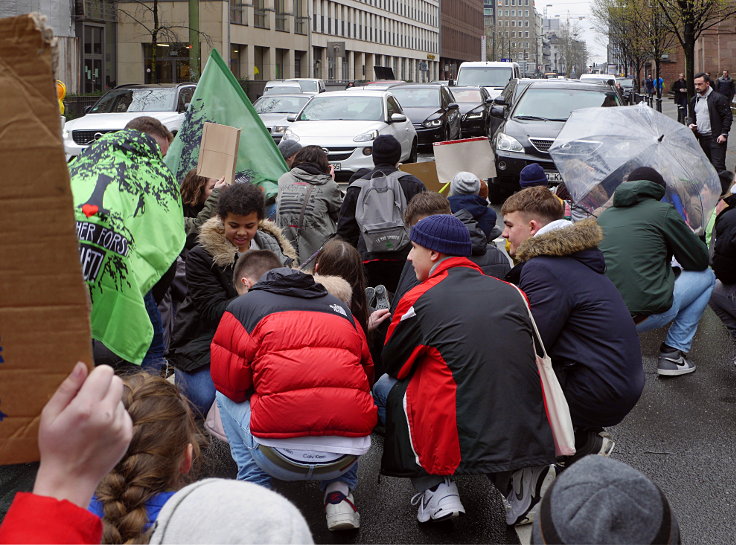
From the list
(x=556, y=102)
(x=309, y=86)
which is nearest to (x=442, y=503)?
(x=556, y=102)

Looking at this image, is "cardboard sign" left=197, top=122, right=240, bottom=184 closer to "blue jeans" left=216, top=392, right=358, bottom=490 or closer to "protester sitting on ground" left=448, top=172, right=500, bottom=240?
"protester sitting on ground" left=448, top=172, right=500, bottom=240

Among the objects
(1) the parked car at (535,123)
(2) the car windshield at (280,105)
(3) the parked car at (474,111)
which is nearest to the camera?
(1) the parked car at (535,123)

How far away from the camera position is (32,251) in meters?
1.31

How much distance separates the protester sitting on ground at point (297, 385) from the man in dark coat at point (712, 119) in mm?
12051

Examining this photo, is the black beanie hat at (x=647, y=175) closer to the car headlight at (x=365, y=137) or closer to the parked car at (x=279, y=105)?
the car headlight at (x=365, y=137)

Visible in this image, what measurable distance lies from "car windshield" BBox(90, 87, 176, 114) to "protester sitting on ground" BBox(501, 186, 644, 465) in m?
16.1

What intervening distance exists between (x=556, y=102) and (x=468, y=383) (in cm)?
1196

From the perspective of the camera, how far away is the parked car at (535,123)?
1394 centimetres

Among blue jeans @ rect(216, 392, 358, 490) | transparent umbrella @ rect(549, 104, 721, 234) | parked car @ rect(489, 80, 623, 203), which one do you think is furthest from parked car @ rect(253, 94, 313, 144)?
blue jeans @ rect(216, 392, 358, 490)

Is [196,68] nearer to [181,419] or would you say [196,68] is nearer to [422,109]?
[422,109]

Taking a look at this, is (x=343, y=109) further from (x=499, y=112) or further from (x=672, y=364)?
(x=672, y=364)

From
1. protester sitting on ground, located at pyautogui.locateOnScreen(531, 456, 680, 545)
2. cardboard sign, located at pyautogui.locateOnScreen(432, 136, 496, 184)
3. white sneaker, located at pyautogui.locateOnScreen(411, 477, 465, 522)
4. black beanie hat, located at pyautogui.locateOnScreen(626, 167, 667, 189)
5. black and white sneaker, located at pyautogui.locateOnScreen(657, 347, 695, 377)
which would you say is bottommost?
white sneaker, located at pyautogui.locateOnScreen(411, 477, 465, 522)

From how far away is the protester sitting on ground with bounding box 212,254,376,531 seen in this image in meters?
3.93

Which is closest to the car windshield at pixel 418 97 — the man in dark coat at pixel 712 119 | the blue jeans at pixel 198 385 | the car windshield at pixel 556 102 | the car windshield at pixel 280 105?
the car windshield at pixel 280 105
